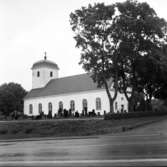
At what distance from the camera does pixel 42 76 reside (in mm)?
80188

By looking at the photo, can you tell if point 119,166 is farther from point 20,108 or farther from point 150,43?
point 20,108

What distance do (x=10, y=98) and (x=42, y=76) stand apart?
11.6 metres

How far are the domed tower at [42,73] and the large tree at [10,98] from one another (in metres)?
7.13

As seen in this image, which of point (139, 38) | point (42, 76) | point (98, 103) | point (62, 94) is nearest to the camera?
point (139, 38)

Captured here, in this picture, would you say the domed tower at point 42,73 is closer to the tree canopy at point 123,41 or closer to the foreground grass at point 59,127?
the tree canopy at point 123,41

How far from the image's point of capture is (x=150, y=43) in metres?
39.2

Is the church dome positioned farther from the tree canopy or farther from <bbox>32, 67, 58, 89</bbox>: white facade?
the tree canopy

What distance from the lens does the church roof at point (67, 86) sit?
66.5 m

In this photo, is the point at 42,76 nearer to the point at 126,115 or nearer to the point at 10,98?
the point at 10,98

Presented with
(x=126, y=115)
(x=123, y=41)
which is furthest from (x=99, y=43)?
(x=126, y=115)

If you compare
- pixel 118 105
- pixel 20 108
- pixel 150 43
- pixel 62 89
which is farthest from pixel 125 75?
pixel 20 108

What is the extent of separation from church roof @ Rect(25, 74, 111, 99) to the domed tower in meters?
1.39

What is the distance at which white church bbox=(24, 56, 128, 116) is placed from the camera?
6306 cm

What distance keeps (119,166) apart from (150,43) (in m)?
33.3
